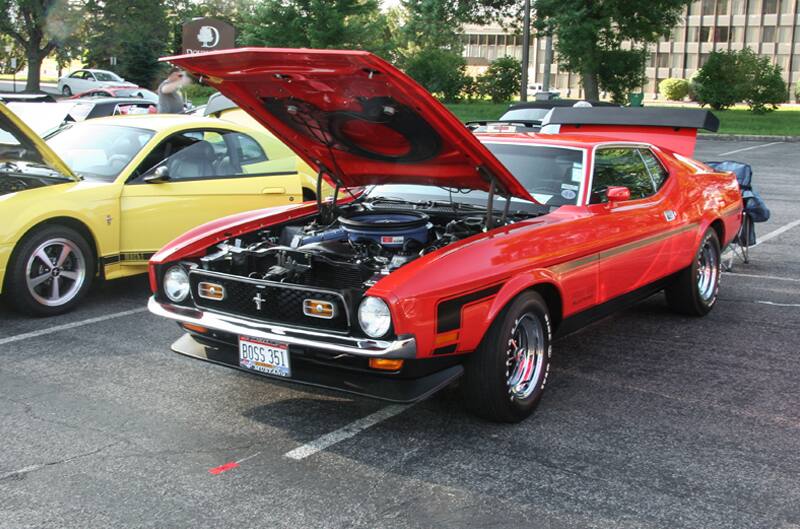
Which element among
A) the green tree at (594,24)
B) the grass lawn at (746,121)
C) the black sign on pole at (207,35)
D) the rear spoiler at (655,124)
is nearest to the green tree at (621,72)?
the green tree at (594,24)

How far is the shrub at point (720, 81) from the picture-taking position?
42438 mm

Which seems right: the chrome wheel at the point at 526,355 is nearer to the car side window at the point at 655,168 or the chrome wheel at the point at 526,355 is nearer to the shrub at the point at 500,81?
the car side window at the point at 655,168

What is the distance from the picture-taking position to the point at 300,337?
13.4ft

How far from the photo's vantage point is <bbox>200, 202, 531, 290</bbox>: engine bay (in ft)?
14.4

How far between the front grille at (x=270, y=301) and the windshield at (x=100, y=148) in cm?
305

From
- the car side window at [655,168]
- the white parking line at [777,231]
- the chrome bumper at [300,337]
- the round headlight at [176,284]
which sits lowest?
the white parking line at [777,231]

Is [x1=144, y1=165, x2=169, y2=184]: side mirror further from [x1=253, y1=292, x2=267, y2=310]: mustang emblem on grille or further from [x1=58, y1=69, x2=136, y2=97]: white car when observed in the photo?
[x1=58, y1=69, x2=136, y2=97]: white car

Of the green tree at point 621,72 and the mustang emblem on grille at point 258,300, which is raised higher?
the green tree at point 621,72

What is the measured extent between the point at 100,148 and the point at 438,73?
37998 mm

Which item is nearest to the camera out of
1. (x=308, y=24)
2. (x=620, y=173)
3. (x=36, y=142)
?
(x=620, y=173)

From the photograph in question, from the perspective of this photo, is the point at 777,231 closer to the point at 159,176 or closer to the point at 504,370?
the point at 159,176

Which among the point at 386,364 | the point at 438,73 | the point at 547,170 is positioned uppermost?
the point at 438,73

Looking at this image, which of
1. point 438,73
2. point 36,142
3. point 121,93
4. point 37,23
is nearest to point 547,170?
point 36,142

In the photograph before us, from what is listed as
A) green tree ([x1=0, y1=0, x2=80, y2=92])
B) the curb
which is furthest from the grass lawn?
green tree ([x1=0, y1=0, x2=80, y2=92])
